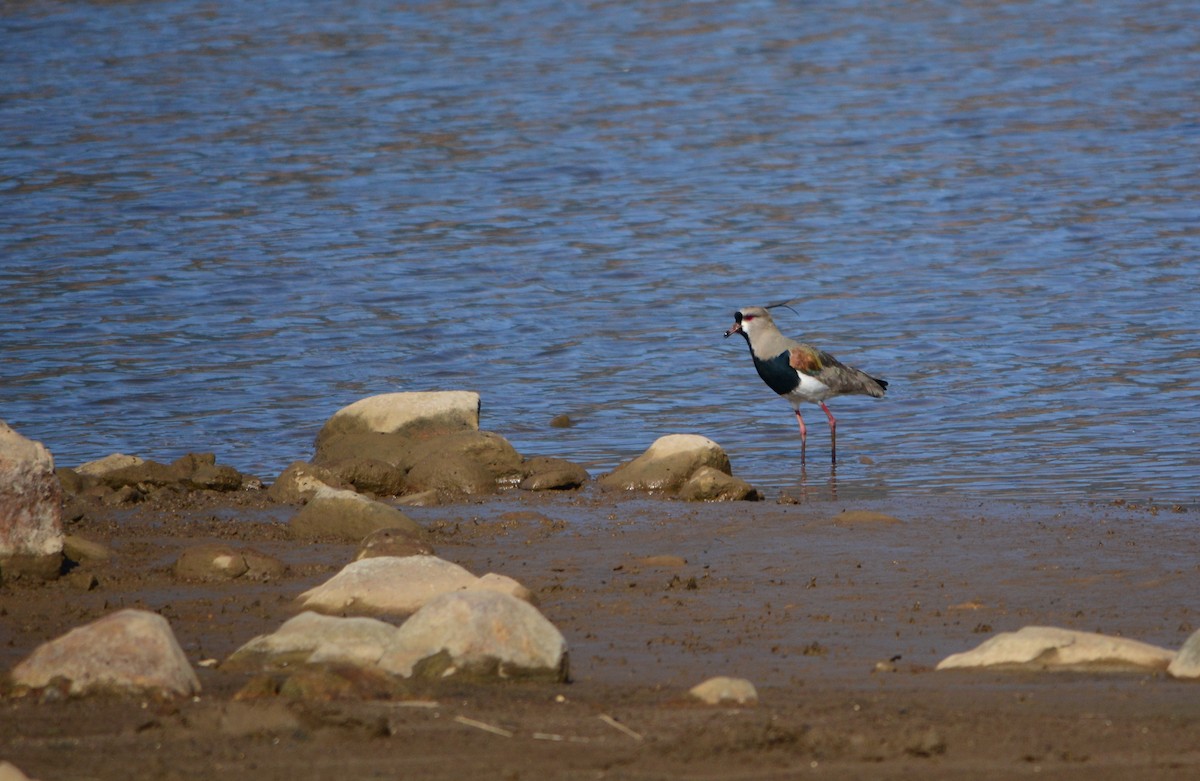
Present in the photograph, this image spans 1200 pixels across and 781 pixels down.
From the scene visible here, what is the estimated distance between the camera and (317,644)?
587cm

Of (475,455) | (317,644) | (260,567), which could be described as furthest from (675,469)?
(317,644)

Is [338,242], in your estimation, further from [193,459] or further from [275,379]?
[193,459]

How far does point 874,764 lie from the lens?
472cm

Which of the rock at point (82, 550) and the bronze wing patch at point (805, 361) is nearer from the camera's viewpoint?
the rock at point (82, 550)

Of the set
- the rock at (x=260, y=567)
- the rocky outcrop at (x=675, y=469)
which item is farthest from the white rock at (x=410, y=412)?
the rock at (x=260, y=567)

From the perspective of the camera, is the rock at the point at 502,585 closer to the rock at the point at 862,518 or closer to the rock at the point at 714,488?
the rock at the point at 862,518

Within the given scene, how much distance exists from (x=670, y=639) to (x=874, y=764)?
1786 millimetres

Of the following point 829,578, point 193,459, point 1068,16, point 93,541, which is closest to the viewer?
point 829,578

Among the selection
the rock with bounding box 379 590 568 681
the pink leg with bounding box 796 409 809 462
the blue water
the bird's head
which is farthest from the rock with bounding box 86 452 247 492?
the rock with bounding box 379 590 568 681

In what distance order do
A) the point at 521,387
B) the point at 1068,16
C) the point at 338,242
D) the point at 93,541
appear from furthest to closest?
the point at 1068,16 → the point at 338,242 → the point at 521,387 → the point at 93,541

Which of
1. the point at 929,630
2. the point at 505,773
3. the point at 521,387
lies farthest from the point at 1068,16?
the point at 505,773

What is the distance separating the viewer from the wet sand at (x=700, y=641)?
4.76 metres

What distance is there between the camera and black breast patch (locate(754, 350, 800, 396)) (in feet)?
40.2

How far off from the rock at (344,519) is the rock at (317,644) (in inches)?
91.1
